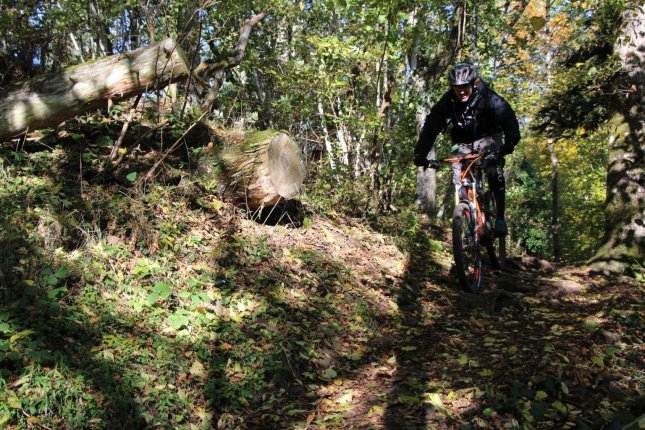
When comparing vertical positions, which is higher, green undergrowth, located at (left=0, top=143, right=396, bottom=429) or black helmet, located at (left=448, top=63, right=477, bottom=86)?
black helmet, located at (left=448, top=63, right=477, bottom=86)

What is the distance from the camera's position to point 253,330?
4.11m

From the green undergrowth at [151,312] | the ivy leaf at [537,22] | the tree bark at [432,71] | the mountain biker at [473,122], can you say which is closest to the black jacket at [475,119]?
the mountain biker at [473,122]

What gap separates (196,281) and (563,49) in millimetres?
9296

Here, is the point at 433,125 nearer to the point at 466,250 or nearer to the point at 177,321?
the point at 466,250

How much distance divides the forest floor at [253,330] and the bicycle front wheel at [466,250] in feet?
0.80

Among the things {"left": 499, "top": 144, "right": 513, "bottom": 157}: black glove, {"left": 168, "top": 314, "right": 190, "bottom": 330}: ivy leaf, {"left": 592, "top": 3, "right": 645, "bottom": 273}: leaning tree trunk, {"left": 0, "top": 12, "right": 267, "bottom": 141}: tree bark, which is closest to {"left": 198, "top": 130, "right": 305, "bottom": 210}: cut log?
{"left": 0, "top": 12, "right": 267, "bottom": 141}: tree bark

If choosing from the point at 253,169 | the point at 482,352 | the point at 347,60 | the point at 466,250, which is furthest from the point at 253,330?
the point at 347,60

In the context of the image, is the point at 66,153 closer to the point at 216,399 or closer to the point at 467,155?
the point at 216,399

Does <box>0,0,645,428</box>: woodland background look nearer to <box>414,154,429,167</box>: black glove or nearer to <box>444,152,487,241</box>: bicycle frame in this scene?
<box>444,152,487,241</box>: bicycle frame

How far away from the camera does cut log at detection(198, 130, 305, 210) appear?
5883 mm

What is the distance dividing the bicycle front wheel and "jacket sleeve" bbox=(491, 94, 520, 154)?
85 centimetres

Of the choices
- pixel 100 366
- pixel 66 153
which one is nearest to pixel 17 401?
pixel 100 366

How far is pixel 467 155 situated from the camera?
5523 mm

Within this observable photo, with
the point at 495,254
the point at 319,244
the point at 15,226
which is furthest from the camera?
the point at 495,254
